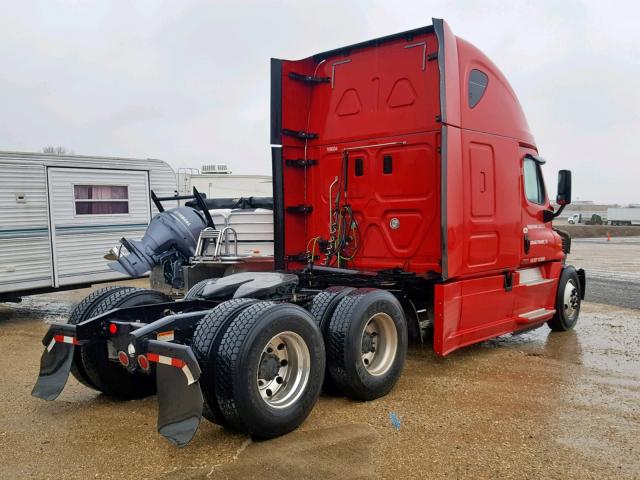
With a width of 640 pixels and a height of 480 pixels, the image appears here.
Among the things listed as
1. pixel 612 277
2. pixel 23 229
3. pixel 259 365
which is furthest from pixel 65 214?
pixel 612 277

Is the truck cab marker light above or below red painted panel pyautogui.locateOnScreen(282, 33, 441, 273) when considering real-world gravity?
below

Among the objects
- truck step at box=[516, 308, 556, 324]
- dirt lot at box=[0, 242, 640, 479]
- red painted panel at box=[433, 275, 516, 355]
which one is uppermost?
red painted panel at box=[433, 275, 516, 355]

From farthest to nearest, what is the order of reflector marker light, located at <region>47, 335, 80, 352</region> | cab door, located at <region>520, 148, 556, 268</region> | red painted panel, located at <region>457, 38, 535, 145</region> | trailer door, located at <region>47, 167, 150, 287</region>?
trailer door, located at <region>47, 167, 150, 287</region>, cab door, located at <region>520, 148, 556, 268</region>, red painted panel, located at <region>457, 38, 535, 145</region>, reflector marker light, located at <region>47, 335, 80, 352</region>

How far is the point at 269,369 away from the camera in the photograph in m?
4.11

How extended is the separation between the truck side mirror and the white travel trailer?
7048mm

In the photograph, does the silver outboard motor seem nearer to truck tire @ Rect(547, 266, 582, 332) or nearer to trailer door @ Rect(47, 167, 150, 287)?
trailer door @ Rect(47, 167, 150, 287)

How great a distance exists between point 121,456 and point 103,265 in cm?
683

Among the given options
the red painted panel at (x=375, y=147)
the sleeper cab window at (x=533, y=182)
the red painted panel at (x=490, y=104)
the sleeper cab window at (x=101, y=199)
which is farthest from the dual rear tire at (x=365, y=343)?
the sleeper cab window at (x=101, y=199)

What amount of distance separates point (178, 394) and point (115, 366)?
4.59ft

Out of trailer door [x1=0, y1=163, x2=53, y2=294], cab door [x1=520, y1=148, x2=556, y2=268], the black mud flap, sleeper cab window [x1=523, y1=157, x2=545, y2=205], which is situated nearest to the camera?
the black mud flap

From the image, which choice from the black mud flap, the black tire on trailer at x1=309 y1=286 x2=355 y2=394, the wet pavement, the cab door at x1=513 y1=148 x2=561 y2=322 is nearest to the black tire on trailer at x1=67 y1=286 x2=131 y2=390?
the black mud flap

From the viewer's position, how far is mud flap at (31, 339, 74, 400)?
14.5ft

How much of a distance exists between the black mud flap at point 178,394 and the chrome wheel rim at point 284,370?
57 cm

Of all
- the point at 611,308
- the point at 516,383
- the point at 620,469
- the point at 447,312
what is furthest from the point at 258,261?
the point at 611,308
